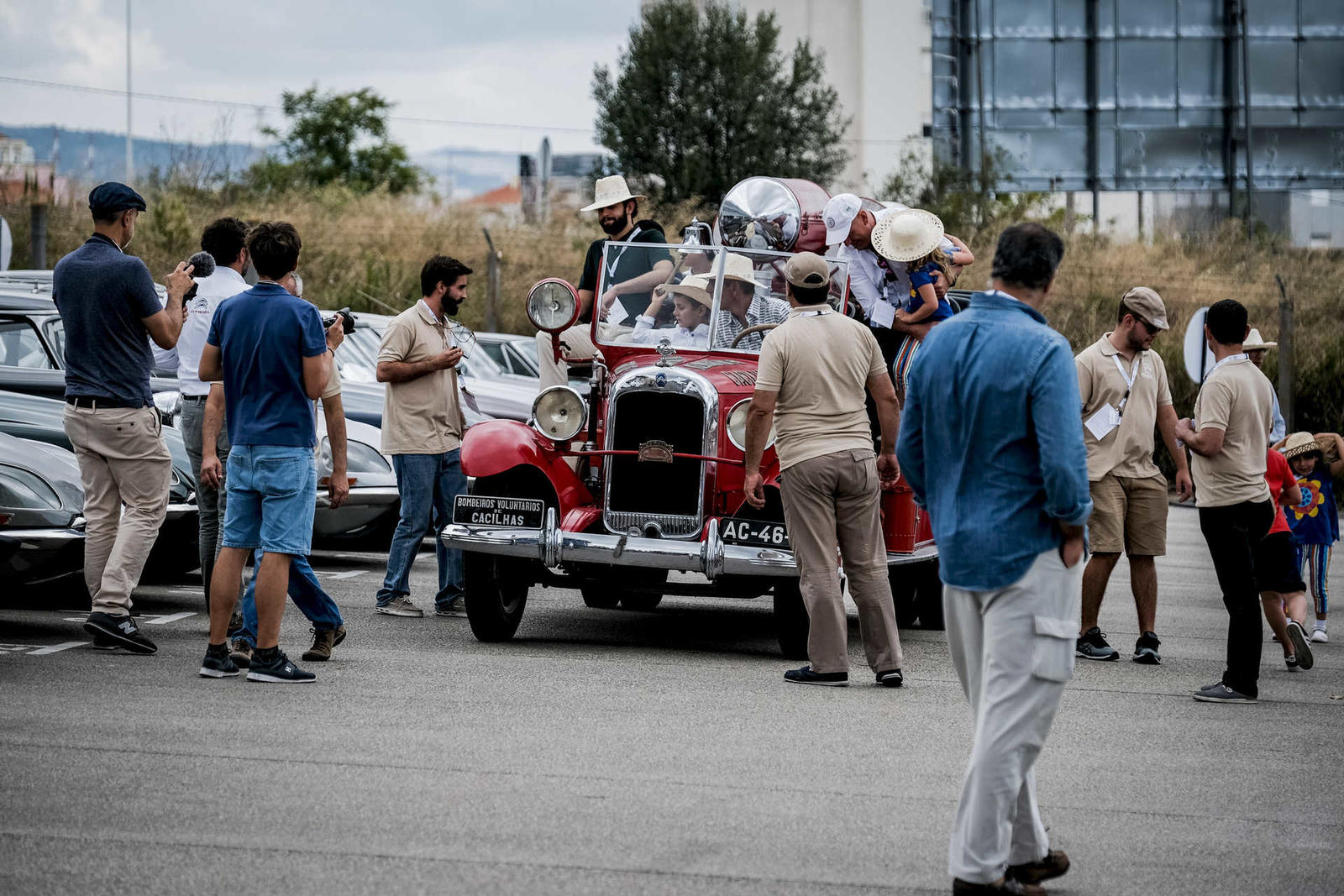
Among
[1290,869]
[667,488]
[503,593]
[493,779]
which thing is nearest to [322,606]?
[503,593]

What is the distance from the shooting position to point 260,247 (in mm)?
8078

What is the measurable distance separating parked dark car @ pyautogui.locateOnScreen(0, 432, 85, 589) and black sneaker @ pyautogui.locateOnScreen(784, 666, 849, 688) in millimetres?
3784

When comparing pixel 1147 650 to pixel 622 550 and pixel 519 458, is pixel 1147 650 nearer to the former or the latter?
pixel 622 550

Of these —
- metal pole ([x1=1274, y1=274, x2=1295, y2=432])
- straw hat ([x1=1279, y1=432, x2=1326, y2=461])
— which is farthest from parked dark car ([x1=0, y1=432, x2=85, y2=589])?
metal pole ([x1=1274, y1=274, x2=1295, y2=432])

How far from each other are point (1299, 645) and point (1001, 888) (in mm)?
5244

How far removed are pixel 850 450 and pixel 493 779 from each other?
2.99 meters

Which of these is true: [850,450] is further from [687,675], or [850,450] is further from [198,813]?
[198,813]

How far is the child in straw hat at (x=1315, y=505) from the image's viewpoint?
10969 millimetres

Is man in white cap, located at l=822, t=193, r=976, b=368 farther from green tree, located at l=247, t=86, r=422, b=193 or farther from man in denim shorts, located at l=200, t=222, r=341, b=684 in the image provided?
green tree, located at l=247, t=86, r=422, b=193

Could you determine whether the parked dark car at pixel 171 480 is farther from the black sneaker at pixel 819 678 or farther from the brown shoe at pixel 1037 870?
the brown shoe at pixel 1037 870

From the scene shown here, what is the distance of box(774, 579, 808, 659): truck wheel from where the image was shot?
30.2 ft

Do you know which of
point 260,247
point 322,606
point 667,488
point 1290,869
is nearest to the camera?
point 1290,869

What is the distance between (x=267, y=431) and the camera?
796cm

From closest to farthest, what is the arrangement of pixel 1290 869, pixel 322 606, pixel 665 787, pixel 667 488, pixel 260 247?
pixel 1290 869
pixel 665 787
pixel 260 247
pixel 322 606
pixel 667 488
